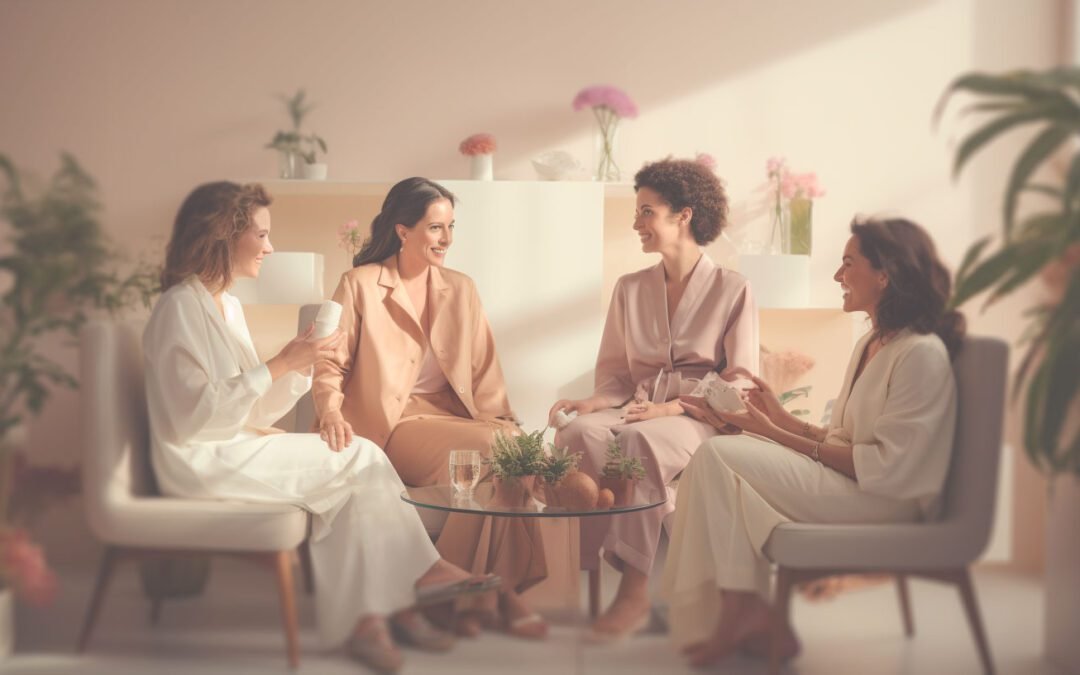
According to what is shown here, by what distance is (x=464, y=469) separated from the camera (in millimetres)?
2473

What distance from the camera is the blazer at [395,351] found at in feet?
10.1

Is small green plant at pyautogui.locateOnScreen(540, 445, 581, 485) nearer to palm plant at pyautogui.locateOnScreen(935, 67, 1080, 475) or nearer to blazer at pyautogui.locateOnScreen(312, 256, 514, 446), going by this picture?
blazer at pyautogui.locateOnScreen(312, 256, 514, 446)

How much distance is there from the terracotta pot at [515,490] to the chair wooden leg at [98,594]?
88 cm

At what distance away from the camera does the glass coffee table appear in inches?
93.4

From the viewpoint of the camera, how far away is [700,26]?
347 centimetres

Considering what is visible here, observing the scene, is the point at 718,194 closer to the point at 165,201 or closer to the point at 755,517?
the point at 755,517

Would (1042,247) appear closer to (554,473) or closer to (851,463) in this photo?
(851,463)

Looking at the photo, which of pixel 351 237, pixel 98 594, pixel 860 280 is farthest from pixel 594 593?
pixel 351 237

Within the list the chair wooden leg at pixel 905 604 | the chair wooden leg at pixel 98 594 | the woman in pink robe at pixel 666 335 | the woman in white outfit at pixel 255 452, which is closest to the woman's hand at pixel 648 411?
the woman in pink robe at pixel 666 335

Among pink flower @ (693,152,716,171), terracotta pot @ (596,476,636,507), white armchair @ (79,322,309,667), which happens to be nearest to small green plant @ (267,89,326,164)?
white armchair @ (79,322,309,667)

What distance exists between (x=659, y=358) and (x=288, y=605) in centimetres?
153

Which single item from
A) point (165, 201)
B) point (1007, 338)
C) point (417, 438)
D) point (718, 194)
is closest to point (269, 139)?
point (165, 201)

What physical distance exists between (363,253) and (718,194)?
4.01 feet

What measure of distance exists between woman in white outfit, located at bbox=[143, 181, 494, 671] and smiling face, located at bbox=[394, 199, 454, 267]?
722mm
